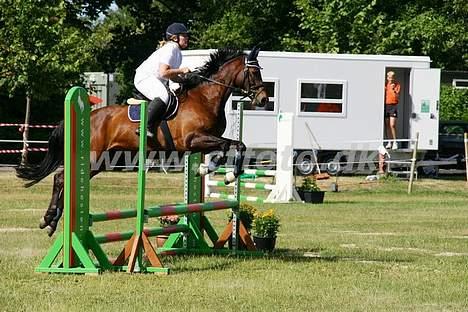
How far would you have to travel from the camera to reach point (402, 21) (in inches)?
1303

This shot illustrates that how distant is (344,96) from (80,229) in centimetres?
1842

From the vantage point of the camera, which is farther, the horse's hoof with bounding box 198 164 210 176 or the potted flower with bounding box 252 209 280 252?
the potted flower with bounding box 252 209 280 252

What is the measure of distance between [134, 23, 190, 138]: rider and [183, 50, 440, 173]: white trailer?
50.7 ft

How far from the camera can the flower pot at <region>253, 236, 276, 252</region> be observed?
1237 cm

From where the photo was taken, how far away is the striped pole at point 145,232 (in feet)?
34.2

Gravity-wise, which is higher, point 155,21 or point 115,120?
point 155,21

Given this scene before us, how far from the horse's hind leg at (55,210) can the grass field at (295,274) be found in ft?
1.19

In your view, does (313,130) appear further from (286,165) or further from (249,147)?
(286,165)

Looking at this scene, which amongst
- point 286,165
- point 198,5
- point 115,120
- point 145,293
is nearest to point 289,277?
point 145,293

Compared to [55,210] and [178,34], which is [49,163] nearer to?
[55,210]

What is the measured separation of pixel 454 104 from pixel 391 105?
827 cm

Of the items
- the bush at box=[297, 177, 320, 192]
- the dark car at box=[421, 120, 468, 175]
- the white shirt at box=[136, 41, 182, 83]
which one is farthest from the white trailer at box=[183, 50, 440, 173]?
the white shirt at box=[136, 41, 182, 83]

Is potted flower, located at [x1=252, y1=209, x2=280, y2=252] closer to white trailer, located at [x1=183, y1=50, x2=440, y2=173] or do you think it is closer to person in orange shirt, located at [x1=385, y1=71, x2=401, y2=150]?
white trailer, located at [x1=183, y1=50, x2=440, y2=173]

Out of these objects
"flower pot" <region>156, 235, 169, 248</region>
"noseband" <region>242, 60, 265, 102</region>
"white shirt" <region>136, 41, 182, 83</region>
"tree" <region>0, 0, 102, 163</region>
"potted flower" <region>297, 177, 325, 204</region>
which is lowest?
"flower pot" <region>156, 235, 169, 248</region>
